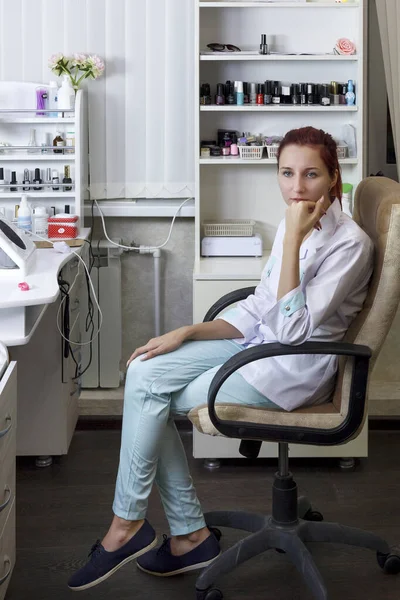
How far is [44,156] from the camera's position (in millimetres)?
3193

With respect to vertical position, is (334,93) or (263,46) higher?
(263,46)

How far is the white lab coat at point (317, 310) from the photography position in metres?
1.97

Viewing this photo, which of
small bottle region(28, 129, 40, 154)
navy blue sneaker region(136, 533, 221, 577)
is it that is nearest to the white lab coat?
navy blue sneaker region(136, 533, 221, 577)

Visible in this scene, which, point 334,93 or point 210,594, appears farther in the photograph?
point 334,93

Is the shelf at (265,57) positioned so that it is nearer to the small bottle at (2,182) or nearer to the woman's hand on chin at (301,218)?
the small bottle at (2,182)

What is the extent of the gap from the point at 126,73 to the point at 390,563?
6.79 feet

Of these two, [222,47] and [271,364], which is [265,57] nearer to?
[222,47]

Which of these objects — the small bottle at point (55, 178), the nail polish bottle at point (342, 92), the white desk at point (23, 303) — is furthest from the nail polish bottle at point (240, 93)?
the white desk at point (23, 303)

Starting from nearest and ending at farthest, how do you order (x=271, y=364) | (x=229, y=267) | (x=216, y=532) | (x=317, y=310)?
1. (x=317, y=310)
2. (x=271, y=364)
3. (x=216, y=532)
4. (x=229, y=267)

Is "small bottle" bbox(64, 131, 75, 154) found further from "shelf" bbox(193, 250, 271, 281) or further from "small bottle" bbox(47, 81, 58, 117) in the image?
"shelf" bbox(193, 250, 271, 281)

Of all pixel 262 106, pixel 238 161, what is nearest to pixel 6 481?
pixel 238 161

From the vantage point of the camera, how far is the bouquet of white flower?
322 cm

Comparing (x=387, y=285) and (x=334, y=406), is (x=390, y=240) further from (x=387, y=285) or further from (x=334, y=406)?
(x=334, y=406)

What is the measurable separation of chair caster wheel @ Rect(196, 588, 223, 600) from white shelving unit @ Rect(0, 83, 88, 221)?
1.56m
